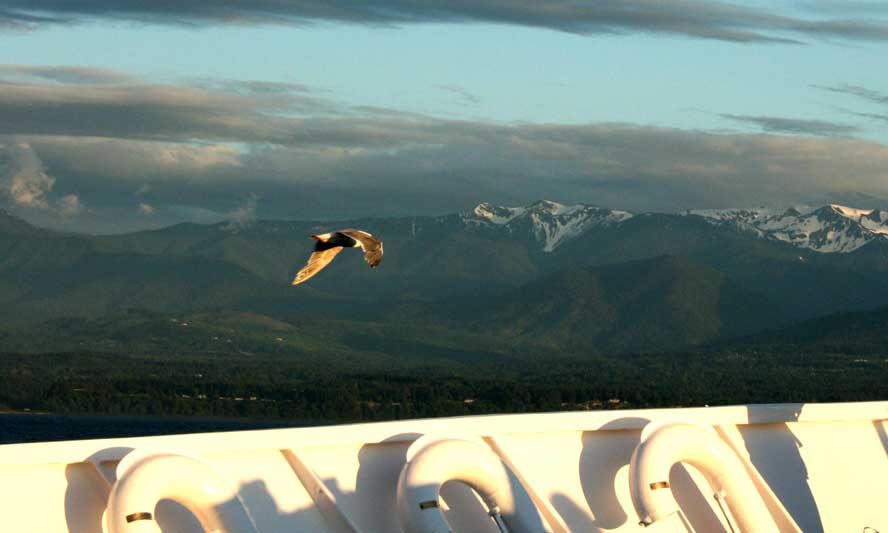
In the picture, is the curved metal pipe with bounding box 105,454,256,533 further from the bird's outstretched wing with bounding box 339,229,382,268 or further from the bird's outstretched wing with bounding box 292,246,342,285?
the bird's outstretched wing with bounding box 339,229,382,268

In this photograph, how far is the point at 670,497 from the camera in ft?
90.7

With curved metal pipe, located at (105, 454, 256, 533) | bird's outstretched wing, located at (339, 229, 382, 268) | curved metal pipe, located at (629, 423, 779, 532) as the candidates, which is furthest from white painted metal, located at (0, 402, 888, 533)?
bird's outstretched wing, located at (339, 229, 382, 268)

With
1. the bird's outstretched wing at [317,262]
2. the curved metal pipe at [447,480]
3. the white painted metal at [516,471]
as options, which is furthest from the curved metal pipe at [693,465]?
the bird's outstretched wing at [317,262]

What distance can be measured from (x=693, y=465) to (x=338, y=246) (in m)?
8.21

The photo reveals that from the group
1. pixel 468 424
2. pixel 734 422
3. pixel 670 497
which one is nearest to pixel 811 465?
pixel 734 422

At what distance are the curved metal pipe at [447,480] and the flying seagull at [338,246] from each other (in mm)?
3287

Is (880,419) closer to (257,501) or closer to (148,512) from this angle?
(257,501)

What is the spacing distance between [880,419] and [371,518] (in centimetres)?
1286

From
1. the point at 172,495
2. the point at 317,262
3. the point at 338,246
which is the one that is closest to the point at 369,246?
the point at 338,246

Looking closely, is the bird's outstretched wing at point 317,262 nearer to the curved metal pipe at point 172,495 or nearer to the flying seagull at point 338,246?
the flying seagull at point 338,246

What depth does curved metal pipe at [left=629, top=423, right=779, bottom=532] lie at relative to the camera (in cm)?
2742

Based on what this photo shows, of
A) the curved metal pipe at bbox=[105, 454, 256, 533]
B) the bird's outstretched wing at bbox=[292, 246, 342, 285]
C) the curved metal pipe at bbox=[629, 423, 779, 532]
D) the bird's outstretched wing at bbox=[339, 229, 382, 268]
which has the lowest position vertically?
the curved metal pipe at bbox=[629, 423, 779, 532]

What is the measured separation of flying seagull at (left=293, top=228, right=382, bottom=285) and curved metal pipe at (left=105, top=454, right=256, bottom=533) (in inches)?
131

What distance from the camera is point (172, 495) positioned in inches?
922
